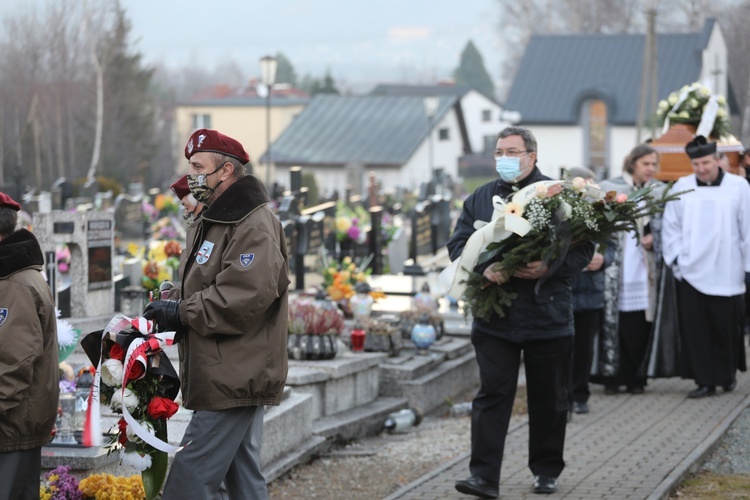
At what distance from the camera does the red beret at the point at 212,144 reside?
483cm

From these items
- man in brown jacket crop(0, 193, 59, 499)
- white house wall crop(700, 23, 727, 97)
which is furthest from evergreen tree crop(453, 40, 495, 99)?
man in brown jacket crop(0, 193, 59, 499)

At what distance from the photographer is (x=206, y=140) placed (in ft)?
15.9

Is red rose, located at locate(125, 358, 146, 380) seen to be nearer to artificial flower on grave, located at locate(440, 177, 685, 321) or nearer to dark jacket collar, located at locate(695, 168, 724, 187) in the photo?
artificial flower on grave, located at locate(440, 177, 685, 321)

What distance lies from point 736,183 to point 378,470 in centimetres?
353

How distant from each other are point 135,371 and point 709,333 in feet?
18.6

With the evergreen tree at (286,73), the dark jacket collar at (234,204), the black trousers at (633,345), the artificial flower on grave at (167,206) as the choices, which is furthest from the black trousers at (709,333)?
the evergreen tree at (286,73)

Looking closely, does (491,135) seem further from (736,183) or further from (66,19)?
(736,183)

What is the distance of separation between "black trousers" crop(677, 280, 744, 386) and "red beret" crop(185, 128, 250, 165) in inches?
211

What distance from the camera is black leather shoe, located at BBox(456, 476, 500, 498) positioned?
6246mm

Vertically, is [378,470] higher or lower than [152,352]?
lower

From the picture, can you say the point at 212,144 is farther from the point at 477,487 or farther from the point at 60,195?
the point at 60,195

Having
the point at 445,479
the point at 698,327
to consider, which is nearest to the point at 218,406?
the point at 445,479

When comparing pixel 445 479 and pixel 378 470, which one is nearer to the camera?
pixel 445 479

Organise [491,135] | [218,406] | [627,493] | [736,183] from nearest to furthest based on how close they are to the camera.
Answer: [218,406] → [627,493] → [736,183] → [491,135]
